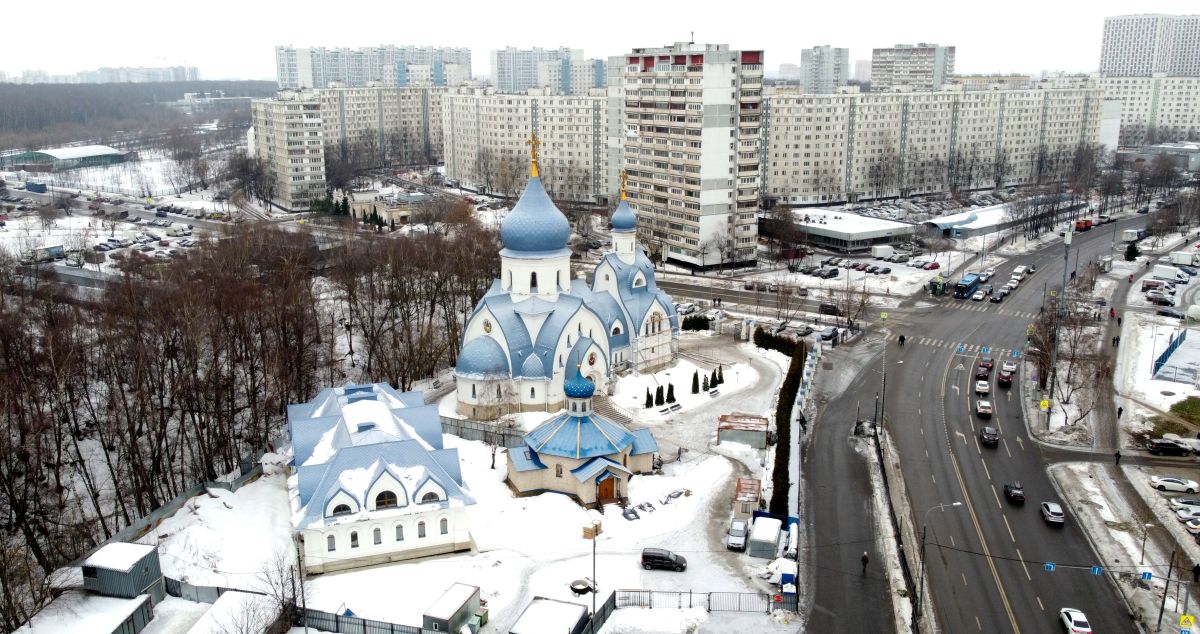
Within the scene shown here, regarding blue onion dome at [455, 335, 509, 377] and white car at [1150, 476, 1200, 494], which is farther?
blue onion dome at [455, 335, 509, 377]

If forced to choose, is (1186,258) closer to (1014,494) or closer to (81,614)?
(1014,494)

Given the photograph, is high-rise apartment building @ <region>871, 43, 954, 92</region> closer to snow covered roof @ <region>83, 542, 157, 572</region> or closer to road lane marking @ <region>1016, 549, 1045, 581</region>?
road lane marking @ <region>1016, 549, 1045, 581</region>

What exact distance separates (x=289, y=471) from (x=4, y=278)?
119 feet

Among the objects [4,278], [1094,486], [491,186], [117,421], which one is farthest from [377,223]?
[1094,486]

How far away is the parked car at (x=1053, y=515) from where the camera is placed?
38.1 meters

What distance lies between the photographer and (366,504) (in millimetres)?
34656

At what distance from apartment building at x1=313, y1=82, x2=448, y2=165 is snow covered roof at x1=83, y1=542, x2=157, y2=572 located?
11946 cm

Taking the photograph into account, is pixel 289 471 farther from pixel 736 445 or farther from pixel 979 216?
pixel 979 216

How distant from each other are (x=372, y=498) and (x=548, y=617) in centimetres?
911

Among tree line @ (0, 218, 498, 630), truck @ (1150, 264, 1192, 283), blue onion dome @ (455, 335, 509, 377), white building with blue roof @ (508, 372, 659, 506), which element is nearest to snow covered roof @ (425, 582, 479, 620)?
white building with blue roof @ (508, 372, 659, 506)

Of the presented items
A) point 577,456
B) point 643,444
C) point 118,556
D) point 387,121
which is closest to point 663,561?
point 577,456

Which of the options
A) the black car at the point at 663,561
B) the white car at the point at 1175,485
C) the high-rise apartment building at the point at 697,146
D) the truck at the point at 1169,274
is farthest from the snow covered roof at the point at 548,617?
the truck at the point at 1169,274

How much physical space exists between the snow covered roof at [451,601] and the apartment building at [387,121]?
12196cm

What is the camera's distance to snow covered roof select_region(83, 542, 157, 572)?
29391 mm
